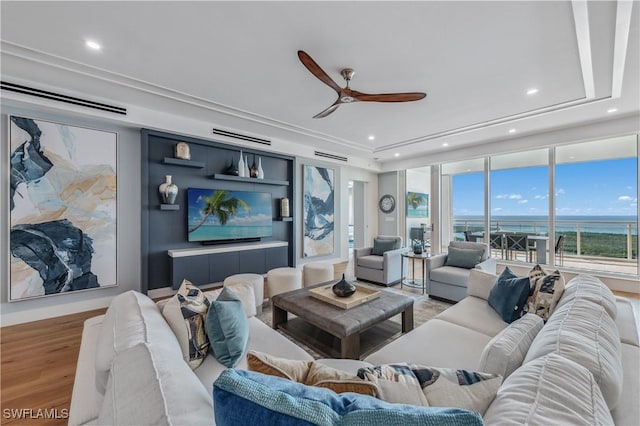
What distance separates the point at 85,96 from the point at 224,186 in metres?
2.01

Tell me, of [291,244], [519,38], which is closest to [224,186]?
[291,244]

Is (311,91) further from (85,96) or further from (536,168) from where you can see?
(536,168)

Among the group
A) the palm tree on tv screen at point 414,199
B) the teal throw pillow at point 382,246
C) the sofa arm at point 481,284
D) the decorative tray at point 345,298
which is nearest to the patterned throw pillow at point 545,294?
the sofa arm at point 481,284

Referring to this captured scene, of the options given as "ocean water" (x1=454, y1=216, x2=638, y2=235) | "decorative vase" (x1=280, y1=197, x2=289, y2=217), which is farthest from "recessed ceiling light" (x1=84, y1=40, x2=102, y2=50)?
"ocean water" (x1=454, y1=216, x2=638, y2=235)

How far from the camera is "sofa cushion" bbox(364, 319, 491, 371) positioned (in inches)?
58.9

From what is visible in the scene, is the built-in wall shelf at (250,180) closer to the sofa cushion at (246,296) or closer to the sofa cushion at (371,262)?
the sofa cushion at (371,262)

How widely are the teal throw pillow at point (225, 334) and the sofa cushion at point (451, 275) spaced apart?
114 inches

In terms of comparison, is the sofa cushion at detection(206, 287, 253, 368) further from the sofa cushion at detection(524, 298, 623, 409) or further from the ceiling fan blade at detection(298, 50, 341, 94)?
the ceiling fan blade at detection(298, 50, 341, 94)

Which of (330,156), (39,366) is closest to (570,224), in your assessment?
(330,156)

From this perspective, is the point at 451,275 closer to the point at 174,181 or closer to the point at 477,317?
the point at 477,317

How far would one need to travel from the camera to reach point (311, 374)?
92 cm

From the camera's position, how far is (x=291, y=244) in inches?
207

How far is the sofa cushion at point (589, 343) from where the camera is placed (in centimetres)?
80

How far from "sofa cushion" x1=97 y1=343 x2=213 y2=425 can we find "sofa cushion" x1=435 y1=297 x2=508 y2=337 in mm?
1881
